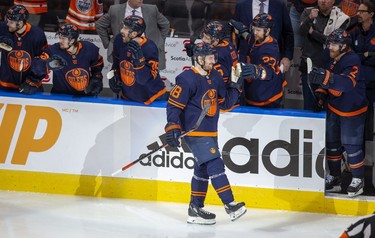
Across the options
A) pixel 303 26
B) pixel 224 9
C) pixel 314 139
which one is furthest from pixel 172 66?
pixel 314 139

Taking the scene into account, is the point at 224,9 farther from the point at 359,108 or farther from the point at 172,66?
the point at 359,108

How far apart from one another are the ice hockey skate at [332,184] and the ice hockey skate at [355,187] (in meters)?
0.14

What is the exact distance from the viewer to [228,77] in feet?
29.5

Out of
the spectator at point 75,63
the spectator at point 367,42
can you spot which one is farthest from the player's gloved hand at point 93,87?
the spectator at point 367,42

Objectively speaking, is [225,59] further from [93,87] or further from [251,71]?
[93,87]

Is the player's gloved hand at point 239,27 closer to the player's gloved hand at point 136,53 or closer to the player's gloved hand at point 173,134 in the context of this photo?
A: the player's gloved hand at point 136,53

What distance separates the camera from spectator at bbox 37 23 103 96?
9070 millimetres

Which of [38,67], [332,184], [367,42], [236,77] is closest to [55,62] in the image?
[38,67]

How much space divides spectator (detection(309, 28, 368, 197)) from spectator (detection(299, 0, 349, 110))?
50cm

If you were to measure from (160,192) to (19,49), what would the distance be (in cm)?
177

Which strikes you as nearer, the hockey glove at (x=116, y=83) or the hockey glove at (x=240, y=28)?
the hockey glove at (x=116, y=83)

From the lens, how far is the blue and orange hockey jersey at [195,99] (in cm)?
809

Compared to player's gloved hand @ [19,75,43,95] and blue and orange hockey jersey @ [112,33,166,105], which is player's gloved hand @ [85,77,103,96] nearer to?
blue and orange hockey jersey @ [112,33,166,105]

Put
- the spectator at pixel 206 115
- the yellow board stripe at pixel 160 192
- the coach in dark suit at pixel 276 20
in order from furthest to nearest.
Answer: the coach in dark suit at pixel 276 20 → the yellow board stripe at pixel 160 192 → the spectator at pixel 206 115
